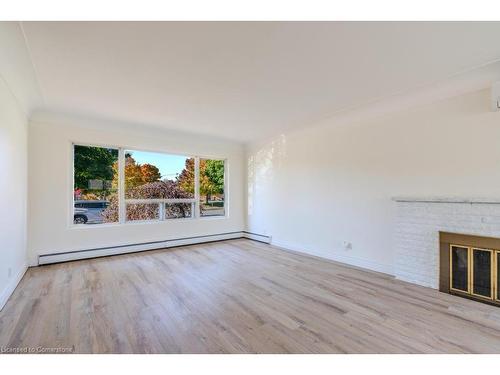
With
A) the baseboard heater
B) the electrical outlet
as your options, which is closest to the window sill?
the baseboard heater

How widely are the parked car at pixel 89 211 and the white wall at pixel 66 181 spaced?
0.15 metres

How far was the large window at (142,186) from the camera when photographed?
15.1 ft

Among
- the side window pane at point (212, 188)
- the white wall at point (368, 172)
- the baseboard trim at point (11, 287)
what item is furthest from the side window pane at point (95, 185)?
the white wall at point (368, 172)

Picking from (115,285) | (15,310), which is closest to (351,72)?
(115,285)

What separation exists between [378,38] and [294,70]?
85 cm

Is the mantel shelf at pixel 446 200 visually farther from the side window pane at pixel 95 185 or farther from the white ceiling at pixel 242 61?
the side window pane at pixel 95 185

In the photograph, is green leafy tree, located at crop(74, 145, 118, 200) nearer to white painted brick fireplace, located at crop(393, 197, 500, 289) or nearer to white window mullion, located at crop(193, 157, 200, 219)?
white window mullion, located at crop(193, 157, 200, 219)

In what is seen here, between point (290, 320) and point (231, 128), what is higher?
point (231, 128)

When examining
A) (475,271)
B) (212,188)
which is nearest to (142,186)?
(212,188)

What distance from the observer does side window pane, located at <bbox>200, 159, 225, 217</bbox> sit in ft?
20.0

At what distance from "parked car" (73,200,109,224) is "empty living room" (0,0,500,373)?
0.04 meters

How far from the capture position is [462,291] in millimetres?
2916

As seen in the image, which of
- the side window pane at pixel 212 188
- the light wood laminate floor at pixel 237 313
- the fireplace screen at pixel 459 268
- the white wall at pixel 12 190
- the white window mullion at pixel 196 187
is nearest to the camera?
the light wood laminate floor at pixel 237 313

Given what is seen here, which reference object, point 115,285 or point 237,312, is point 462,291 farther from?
point 115,285
